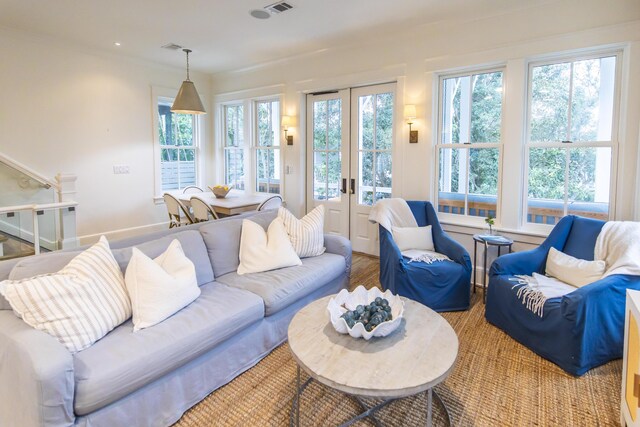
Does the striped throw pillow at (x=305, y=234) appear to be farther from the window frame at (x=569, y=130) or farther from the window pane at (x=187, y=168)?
the window pane at (x=187, y=168)

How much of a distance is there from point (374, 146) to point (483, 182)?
1426mm

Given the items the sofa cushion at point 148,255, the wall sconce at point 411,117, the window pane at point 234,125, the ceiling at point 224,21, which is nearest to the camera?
the sofa cushion at point 148,255

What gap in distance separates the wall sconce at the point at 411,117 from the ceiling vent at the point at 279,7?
1.63 metres

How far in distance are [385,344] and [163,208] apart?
16.8ft

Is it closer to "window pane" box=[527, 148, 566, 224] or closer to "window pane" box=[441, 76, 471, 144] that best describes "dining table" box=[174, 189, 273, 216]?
"window pane" box=[441, 76, 471, 144]

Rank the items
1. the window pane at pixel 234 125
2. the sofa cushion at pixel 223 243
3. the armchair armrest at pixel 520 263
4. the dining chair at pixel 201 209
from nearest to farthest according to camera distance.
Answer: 1. the sofa cushion at pixel 223 243
2. the armchair armrest at pixel 520 263
3. the dining chair at pixel 201 209
4. the window pane at pixel 234 125

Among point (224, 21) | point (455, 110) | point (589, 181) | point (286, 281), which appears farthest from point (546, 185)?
point (224, 21)

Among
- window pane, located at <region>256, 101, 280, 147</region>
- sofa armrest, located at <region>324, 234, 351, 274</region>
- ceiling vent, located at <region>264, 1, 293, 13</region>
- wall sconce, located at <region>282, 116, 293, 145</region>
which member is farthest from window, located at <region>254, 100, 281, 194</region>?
sofa armrest, located at <region>324, 234, 351, 274</region>

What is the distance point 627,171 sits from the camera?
3041mm

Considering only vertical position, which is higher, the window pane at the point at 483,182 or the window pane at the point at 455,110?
the window pane at the point at 455,110

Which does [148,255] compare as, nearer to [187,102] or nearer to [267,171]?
[187,102]

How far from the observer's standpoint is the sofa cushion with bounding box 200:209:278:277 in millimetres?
2773

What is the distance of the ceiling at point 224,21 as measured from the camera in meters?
3.47

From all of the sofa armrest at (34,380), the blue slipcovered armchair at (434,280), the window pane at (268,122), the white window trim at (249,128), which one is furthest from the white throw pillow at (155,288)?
the window pane at (268,122)
